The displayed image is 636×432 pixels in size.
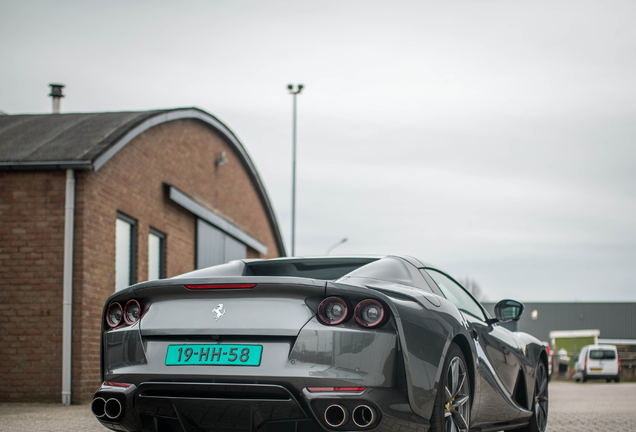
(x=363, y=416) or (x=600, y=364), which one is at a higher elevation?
(x=363, y=416)

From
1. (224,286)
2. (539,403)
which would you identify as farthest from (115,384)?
(539,403)

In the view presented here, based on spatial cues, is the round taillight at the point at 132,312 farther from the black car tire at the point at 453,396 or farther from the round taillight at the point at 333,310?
the black car tire at the point at 453,396

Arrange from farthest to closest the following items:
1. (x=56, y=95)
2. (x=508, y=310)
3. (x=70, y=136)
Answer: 1. (x=56, y=95)
2. (x=70, y=136)
3. (x=508, y=310)

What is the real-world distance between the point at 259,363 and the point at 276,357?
3.4 inches

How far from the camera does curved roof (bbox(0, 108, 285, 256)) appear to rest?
1137 centimetres

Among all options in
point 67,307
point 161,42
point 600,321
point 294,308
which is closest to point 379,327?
point 294,308

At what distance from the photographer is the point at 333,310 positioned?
144 inches

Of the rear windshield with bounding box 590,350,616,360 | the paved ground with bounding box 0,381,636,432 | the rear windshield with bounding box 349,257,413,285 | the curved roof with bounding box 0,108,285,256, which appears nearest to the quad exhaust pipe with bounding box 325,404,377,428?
the rear windshield with bounding box 349,257,413,285

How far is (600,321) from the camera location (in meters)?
60.8

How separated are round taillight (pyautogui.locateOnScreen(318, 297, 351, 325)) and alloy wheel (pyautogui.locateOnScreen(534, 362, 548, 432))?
10.9ft

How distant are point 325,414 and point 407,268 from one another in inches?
51.5

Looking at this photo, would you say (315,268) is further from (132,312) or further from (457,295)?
(132,312)

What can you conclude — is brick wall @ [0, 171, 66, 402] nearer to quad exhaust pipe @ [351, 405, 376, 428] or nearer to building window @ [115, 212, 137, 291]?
building window @ [115, 212, 137, 291]

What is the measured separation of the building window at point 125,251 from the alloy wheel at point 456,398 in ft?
30.7
